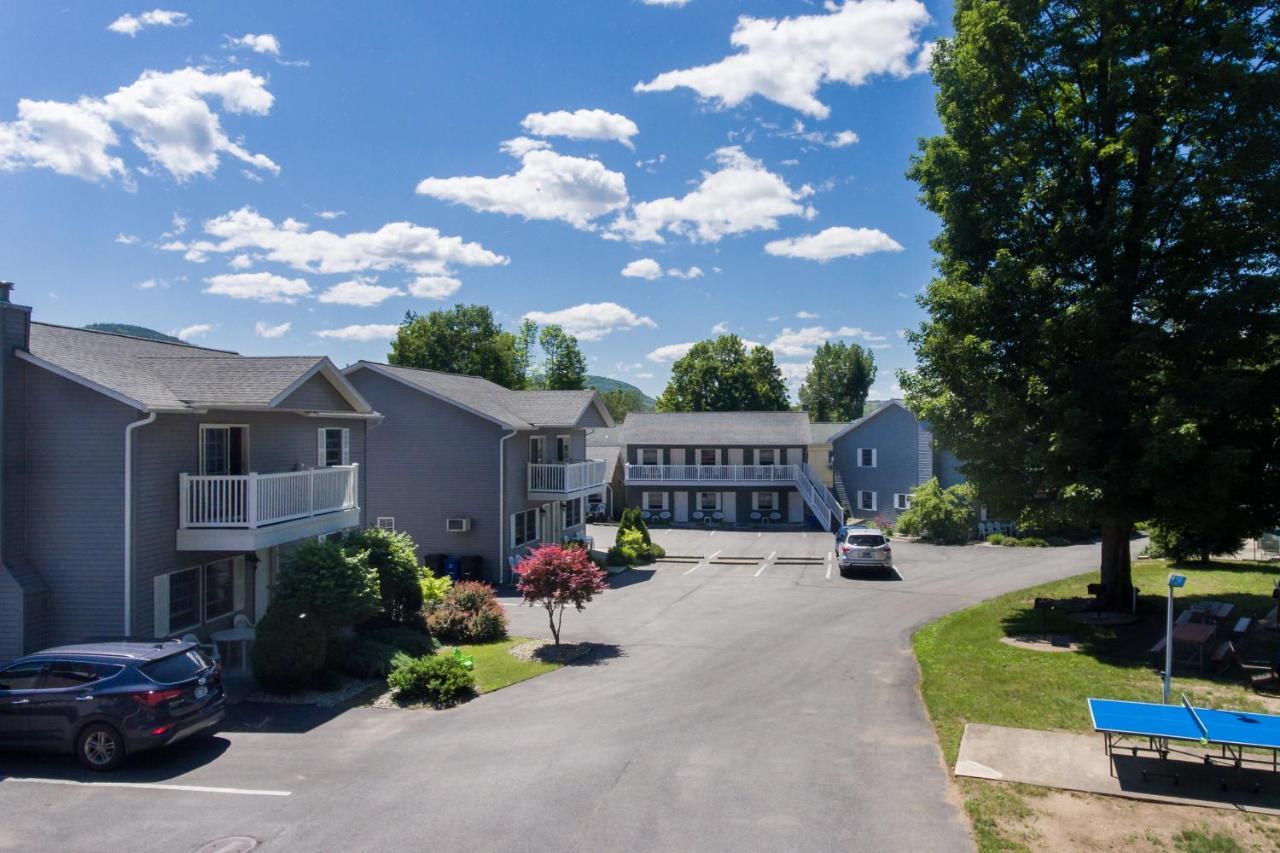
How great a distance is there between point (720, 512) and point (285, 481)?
3362cm

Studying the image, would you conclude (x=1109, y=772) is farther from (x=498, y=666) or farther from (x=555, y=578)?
(x=555, y=578)

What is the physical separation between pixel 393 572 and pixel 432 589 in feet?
11.6

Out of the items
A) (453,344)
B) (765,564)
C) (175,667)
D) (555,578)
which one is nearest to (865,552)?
(765,564)

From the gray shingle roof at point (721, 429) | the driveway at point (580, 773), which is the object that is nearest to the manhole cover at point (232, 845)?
the driveway at point (580, 773)

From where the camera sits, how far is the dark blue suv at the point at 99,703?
35.0 ft

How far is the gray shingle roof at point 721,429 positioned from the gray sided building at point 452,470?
18.3 metres

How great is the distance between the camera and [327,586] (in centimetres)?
1526

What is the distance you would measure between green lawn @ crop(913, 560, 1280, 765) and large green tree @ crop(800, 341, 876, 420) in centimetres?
7546

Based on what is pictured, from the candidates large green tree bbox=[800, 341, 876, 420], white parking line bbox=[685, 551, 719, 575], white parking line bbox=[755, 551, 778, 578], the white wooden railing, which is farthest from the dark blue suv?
large green tree bbox=[800, 341, 876, 420]

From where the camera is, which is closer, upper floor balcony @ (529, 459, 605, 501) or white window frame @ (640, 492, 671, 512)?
upper floor balcony @ (529, 459, 605, 501)

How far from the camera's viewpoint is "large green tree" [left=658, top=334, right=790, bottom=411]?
76375 mm

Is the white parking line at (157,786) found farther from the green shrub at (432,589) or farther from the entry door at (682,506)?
the entry door at (682,506)

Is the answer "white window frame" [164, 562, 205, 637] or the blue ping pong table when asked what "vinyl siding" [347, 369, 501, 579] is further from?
the blue ping pong table

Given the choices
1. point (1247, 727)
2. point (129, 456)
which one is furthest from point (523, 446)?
point (1247, 727)
